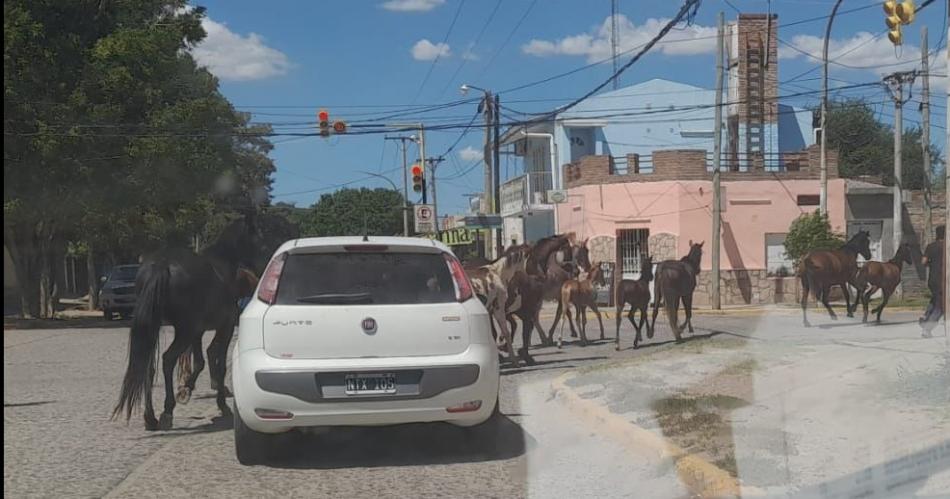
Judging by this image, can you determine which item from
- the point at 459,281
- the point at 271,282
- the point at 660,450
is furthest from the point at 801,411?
the point at 271,282

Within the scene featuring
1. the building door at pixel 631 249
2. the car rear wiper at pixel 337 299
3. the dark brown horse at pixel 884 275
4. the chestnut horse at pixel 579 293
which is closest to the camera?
the car rear wiper at pixel 337 299

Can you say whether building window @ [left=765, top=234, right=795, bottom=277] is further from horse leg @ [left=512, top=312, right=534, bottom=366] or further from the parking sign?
horse leg @ [left=512, top=312, right=534, bottom=366]

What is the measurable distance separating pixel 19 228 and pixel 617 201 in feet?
61.3

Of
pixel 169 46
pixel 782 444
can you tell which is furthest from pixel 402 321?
pixel 169 46

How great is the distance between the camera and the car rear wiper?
700 cm

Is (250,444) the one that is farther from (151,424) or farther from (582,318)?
(582,318)

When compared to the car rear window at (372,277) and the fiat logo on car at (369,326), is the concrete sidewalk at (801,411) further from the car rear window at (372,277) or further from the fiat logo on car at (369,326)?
the fiat logo on car at (369,326)

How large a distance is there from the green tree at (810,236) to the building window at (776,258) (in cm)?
191

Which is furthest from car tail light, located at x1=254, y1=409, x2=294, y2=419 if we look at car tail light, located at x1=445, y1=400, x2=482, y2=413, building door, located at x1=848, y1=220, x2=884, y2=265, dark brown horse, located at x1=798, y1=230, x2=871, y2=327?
building door, located at x1=848, y1=220, x2=884, y2=265

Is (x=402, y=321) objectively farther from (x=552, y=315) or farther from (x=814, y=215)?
(x=814, y=215)

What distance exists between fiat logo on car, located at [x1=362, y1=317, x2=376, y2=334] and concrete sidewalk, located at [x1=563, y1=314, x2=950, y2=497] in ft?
7.91

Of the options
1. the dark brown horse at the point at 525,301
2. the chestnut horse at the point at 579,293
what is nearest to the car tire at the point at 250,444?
the dark brown horse at the point at 525,301

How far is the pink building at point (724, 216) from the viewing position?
3116 cm

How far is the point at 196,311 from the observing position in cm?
916
